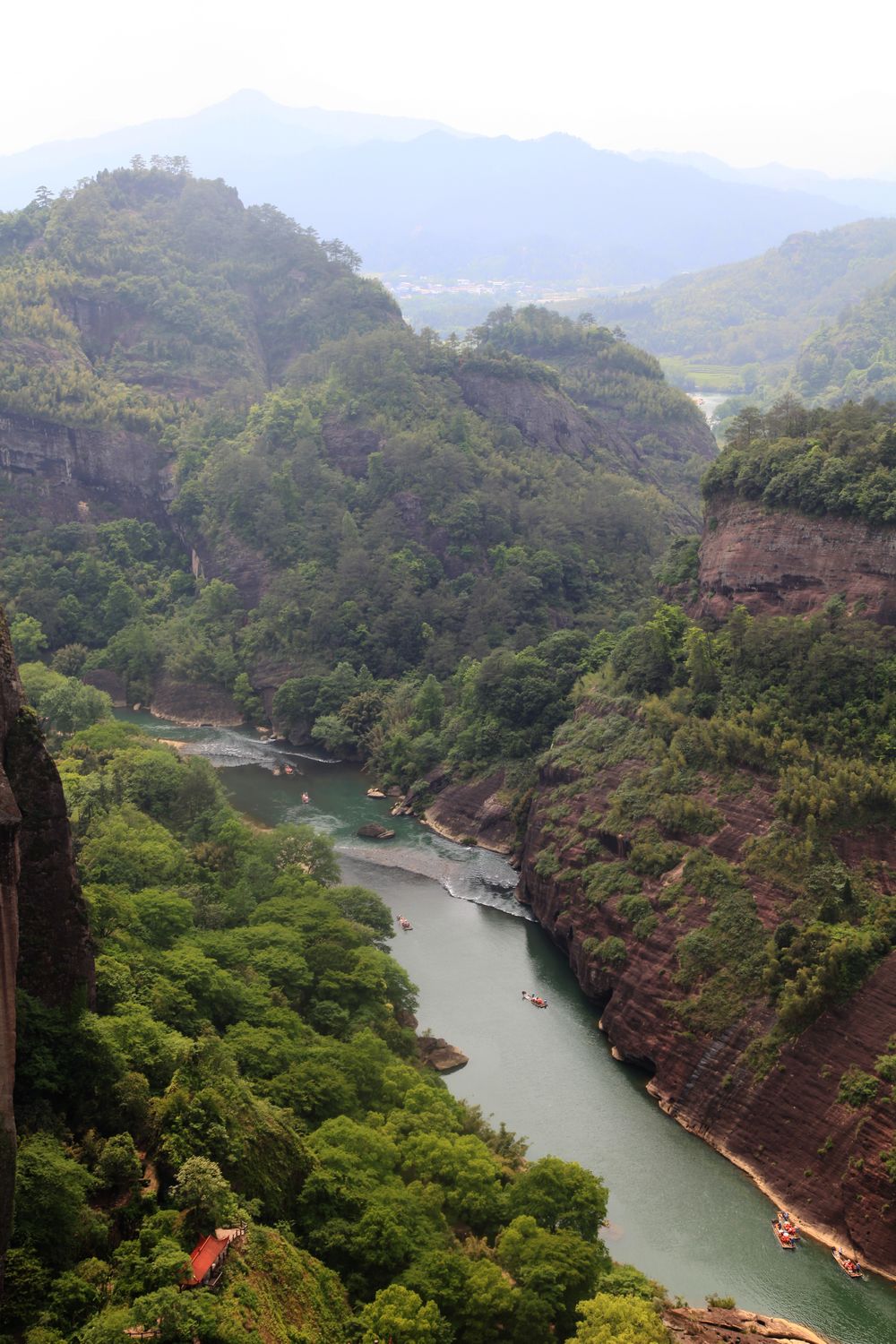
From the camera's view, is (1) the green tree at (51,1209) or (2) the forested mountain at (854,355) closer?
(1) the green tree at (51,1209)

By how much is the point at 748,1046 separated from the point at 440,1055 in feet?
34.5

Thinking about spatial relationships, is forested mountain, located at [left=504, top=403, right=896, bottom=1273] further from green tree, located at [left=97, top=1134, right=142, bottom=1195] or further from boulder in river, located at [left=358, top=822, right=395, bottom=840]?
green tree, located at [left=97, top=1134, right=142, bottom=1195]

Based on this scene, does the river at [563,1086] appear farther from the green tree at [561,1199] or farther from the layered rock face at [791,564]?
the layered rock face at [791,564]

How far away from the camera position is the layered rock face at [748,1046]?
37500 mm

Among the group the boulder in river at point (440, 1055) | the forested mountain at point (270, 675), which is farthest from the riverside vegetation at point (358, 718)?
the boulder in river at point (440, 1055)

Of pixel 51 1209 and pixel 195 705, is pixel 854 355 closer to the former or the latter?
pixel 195 705

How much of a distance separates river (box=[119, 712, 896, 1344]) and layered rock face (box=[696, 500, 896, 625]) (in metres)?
17.2

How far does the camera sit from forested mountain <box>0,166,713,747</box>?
87.3 meters

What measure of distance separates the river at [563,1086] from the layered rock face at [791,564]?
1717 cm

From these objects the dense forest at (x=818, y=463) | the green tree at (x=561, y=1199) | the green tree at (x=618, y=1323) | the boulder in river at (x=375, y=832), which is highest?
the dense forest at (x=818, y=463)

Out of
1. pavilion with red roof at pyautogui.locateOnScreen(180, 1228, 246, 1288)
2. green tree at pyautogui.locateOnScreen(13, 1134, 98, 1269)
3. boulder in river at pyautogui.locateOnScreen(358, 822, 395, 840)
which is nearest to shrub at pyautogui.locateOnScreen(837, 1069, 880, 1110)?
pavilion with red roof at pyautogui.locateOnScreen(180, 1228, 246, 1288)

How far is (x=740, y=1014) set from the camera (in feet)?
143

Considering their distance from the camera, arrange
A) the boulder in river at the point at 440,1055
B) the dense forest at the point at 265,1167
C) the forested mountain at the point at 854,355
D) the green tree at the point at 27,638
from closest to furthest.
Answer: the dense forest at the point at 265,1167 → the boulder in river at the point at 440,1055 → the green tree at the point at 27,638 → the forested mountain at the point at 854,355

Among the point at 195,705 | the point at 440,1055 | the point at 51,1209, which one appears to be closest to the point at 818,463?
the point at 440,1055
